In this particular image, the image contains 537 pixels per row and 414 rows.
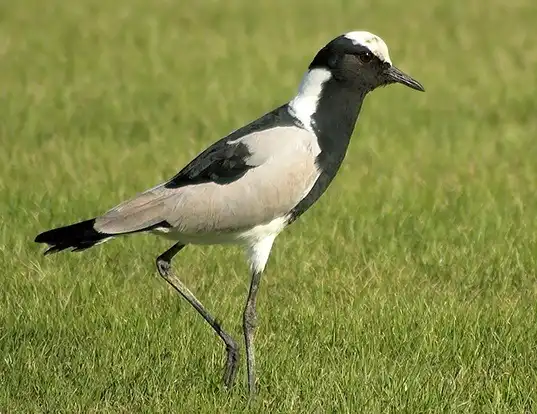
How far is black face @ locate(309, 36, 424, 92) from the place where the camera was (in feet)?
20.2

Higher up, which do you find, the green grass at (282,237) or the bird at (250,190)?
the bird at (250,190)

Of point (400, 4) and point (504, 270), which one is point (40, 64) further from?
point (504, 270)

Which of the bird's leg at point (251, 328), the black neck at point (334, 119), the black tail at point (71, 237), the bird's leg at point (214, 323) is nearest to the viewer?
the black tail at point (71, 237)

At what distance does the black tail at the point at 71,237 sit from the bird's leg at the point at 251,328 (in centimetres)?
74

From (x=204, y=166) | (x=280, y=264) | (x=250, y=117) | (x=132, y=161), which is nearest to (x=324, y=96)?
(x=204, y=166)

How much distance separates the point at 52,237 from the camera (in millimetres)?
5668

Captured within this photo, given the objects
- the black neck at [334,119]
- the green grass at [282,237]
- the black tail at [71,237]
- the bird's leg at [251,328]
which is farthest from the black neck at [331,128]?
the black tail at [71,237]

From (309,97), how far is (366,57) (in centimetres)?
36

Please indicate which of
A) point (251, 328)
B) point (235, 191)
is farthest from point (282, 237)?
point (235, 191)

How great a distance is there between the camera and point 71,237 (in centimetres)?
568

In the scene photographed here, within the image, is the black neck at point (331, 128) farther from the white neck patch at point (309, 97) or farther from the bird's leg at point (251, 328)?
the bird's leg at point (251, 328)

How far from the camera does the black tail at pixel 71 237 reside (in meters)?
5.67

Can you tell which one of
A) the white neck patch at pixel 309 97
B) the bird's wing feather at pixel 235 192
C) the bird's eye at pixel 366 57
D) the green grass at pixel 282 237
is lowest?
the green grass at pixel 282 237

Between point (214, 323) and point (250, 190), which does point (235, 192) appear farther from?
point (214, 323)
